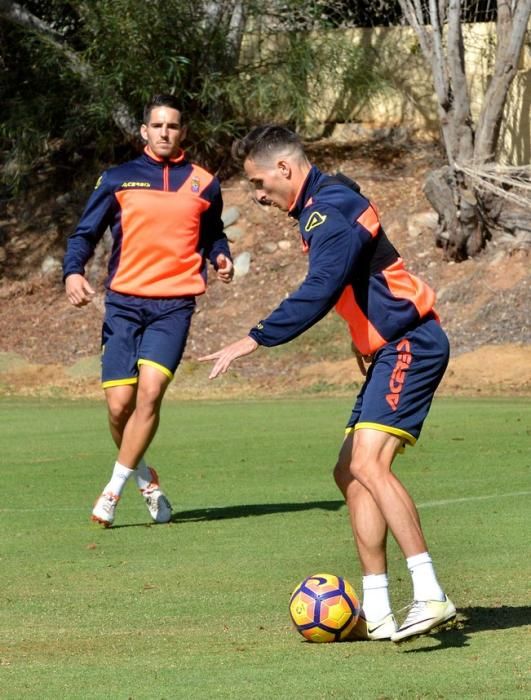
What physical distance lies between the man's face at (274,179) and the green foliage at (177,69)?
20651 millimetres

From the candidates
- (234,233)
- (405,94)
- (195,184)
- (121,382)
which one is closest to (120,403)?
(121,382)

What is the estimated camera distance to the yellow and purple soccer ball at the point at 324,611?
5.85 m

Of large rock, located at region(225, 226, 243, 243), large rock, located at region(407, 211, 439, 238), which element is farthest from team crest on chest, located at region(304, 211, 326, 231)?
large rock, located at region(225, 226, 243, 243)

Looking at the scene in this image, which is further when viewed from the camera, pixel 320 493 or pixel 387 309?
pixel 320 493

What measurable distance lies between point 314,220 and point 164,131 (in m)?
3.77

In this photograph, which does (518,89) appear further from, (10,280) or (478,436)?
(478,436)

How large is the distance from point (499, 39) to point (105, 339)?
17503mm

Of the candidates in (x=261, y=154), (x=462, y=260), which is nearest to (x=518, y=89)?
(x=462, y=260)

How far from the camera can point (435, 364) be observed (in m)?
6.16

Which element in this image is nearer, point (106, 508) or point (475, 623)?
point (475, 623)

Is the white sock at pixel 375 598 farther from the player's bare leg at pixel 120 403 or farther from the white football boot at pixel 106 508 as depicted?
the player's bare leg at pixel 120 403

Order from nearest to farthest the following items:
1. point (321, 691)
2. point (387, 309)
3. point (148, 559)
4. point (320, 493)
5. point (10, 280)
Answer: point (321, 691), point (387, 309), point (148, 559), point (320, 493), point (10, 280)

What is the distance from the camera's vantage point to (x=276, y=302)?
26109 mm

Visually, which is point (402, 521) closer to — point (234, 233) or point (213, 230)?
point (213, 230)
